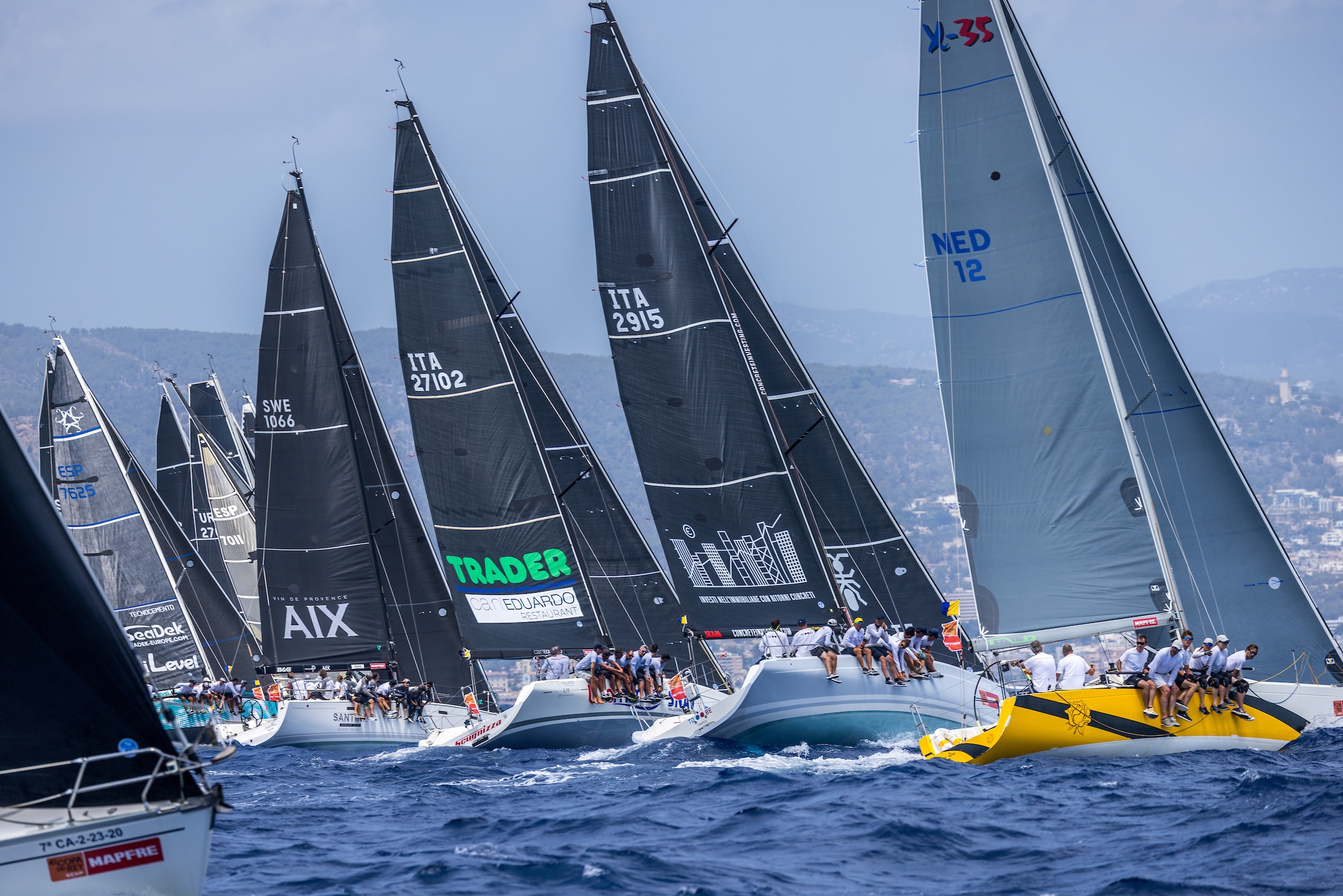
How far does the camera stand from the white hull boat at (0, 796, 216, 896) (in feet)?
29.3

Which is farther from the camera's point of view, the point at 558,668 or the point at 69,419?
the point at 69,419

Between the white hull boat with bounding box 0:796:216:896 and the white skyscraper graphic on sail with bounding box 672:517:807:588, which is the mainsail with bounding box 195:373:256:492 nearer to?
the white skyscraper graphic on sail with bounding box 672:517:807:588

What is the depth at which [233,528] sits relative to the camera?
117ft

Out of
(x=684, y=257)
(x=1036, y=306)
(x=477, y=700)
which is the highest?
(x=684, y=257)

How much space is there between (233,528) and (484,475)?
48.4 feet

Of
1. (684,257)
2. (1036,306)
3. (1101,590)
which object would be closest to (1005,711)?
(1101,590)

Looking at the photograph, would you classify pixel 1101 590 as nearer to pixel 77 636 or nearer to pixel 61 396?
pixel 77 636

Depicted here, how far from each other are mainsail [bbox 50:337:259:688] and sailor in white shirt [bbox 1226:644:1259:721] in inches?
862

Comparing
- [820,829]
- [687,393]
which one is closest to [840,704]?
[687,393]

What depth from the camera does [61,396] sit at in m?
31.3

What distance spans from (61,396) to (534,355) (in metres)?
12.2

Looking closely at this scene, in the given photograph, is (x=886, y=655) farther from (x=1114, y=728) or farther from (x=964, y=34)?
(x=964, y=34)

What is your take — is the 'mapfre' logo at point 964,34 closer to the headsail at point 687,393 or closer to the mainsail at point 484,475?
the headsail at point 687,393

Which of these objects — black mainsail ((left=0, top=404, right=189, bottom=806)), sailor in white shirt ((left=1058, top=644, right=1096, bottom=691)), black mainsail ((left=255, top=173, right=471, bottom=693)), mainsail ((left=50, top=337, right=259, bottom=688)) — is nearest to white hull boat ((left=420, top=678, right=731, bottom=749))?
black mainsail ((left=255, top=173, right=471, bottom=693))
